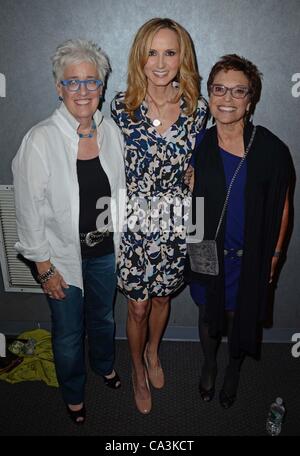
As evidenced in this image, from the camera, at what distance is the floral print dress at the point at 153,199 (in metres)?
1.96

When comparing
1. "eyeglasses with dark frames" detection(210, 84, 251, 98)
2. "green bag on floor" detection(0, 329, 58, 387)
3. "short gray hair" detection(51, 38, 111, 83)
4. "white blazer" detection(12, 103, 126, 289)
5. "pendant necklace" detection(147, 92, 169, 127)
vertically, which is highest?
"short gray hair" detection(51, 38, 111, 83)

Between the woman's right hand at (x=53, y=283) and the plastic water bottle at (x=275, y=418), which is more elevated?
the woman's right hand at (x=53, y=283)

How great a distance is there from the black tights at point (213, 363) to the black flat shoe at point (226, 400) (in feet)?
0.06

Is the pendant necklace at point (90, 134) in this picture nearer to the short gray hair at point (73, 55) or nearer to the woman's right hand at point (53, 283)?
the short gray hair at point (73, 55)

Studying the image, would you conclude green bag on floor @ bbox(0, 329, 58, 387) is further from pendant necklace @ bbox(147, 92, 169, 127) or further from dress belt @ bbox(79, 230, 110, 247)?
pendant necklace @ bbox(147, 92, 169, 127)

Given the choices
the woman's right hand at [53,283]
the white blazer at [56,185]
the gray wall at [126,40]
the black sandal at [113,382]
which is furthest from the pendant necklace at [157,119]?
the black sandal at [113,382]

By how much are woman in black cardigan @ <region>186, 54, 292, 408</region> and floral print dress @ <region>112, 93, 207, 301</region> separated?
108 mm

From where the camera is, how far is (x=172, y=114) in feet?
6.57

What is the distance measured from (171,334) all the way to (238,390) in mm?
650

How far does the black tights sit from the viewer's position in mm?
2340

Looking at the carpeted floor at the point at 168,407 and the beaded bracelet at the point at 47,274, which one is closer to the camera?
the beaded bracelet at the point at 47,274

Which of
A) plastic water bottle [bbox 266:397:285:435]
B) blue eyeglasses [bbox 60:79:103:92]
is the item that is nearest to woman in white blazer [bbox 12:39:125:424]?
blue eyeglasses [bbox 60:79:103:92]

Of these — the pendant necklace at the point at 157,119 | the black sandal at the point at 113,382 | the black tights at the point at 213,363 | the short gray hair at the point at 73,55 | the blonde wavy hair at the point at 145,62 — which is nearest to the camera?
the short gray hair at the point at 73,55

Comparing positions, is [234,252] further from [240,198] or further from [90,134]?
[90,134]
